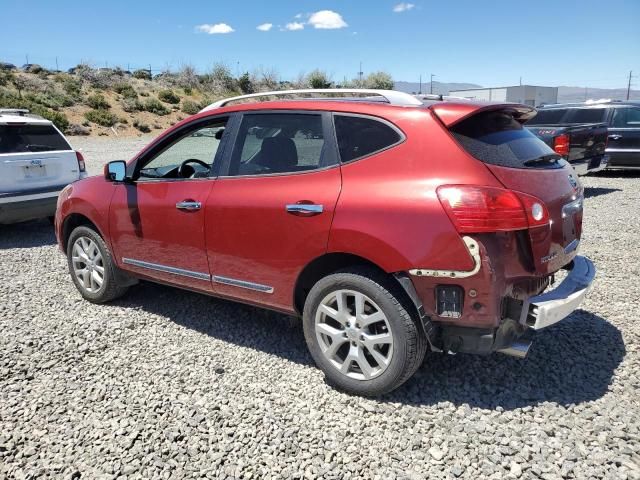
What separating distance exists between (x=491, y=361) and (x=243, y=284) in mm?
1839

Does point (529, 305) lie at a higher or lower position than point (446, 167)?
lower

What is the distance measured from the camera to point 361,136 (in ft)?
10.4

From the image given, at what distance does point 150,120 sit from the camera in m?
37.4

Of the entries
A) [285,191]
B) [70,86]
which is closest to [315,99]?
[285,191]

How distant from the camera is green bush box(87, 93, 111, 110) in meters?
36.8

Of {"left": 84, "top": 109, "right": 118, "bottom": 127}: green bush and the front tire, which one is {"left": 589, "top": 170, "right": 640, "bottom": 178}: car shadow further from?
{"left": 84, "top": 109, "right": 118, "bottom": 127}: green bush

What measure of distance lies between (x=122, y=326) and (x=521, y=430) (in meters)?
3.21

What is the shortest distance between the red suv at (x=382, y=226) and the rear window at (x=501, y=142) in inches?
0.4

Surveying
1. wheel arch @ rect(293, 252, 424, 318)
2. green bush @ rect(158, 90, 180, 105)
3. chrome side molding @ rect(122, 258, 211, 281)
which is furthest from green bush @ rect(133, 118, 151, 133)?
wheel arch @ rect(293, 252, 424, 318)

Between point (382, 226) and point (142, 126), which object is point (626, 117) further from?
point (142, 126)

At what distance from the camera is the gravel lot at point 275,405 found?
264 centimetres

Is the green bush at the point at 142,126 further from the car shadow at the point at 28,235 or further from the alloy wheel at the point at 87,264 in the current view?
the alloy wheel at the point at 87,264

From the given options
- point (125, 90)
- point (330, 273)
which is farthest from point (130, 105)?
point (330, 273)

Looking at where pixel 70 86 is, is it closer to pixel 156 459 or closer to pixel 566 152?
pixel 566 152
